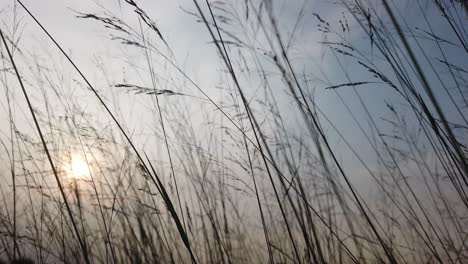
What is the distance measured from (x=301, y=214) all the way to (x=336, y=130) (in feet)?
1.87

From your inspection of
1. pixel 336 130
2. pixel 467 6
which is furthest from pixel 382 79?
pixel 336 130

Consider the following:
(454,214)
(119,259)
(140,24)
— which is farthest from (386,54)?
(119,259)

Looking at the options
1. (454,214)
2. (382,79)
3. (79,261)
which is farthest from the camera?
(454,214)

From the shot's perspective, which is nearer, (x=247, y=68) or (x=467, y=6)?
(x=467, y=6)

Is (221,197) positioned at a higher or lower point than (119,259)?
higher

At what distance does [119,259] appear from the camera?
1.99m

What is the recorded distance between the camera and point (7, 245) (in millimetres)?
1734

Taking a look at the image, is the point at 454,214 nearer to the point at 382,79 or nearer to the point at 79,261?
the point at 382,79

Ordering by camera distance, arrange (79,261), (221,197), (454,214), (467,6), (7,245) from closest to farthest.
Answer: (467,6) → (7,245) → (79,261) → (454,214) → (221,197)

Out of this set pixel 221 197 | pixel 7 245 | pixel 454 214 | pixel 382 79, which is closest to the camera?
pixel 382 79

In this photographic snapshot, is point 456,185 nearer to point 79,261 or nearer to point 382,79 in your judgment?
point 382,79

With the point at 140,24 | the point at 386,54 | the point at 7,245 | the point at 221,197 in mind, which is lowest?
the point at 7,245

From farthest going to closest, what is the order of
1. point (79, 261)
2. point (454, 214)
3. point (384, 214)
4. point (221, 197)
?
point (384, 214)
point (221, 197)
point (454, 214)
point (79, 261)

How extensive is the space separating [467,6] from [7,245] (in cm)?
210
